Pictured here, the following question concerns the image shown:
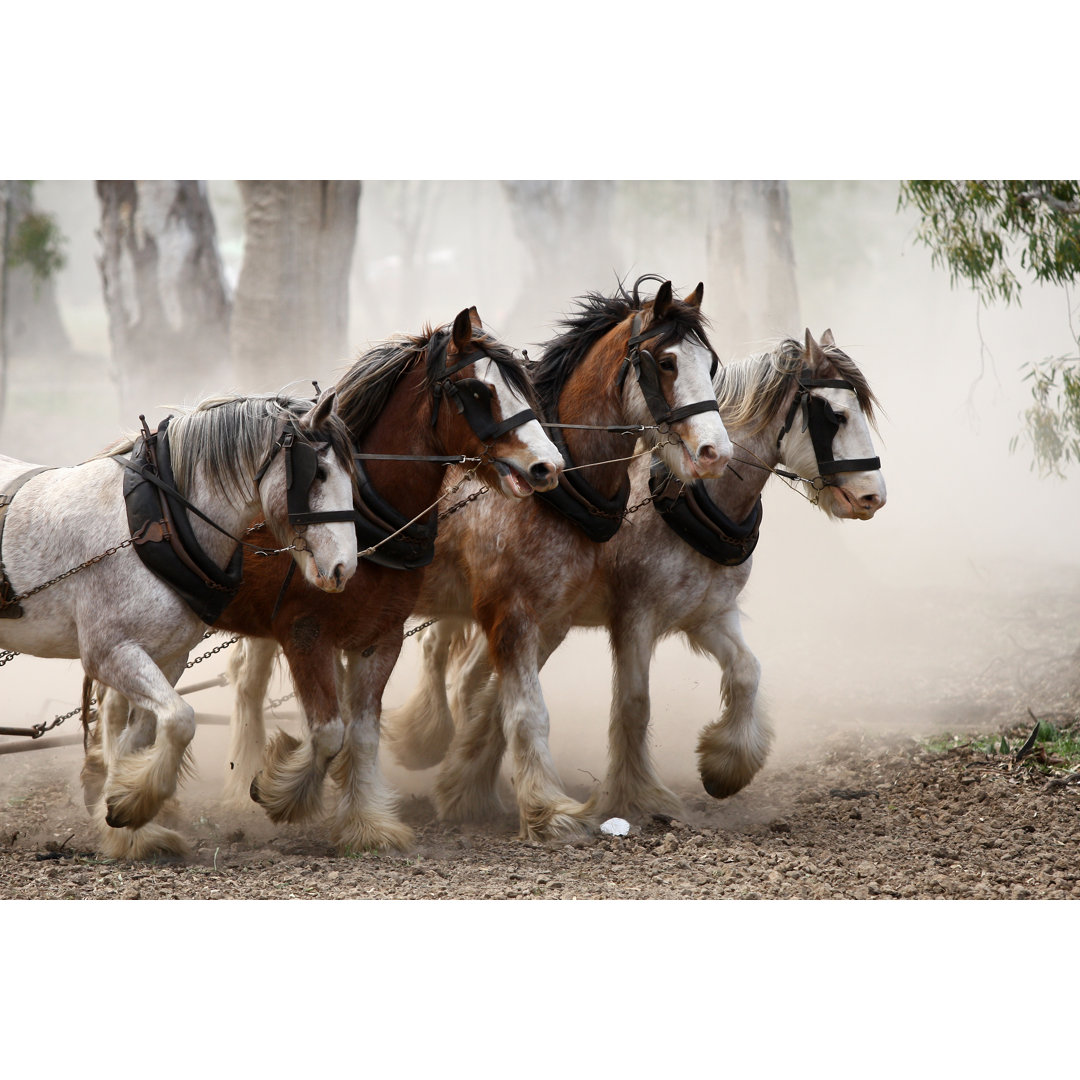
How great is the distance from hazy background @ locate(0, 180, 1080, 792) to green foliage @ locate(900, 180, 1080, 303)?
4.54 feet

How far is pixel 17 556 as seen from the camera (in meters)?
4.63

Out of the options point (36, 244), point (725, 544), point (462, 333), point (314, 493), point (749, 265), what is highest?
point (36, 244)

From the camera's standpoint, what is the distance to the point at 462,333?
15.6 feet

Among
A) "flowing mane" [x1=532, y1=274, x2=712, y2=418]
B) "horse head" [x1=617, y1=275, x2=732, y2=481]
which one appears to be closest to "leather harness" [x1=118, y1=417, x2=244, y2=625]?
"flowing mane" [x1=532, y1=274, x2=712, y2=418]

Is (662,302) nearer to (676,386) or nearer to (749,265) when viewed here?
(676,386)

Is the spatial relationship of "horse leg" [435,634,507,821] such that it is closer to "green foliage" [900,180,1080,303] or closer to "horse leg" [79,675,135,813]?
"horse leg" [79,675,135,813]

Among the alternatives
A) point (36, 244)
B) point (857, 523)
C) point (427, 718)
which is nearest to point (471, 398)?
point (427, 718)

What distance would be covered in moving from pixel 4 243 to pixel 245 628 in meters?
10.5

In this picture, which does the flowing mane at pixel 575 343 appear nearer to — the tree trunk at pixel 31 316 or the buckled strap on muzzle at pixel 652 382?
the buckled strap on muzzle at pixel 652 382

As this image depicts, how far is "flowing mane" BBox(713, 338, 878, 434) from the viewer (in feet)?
18.1

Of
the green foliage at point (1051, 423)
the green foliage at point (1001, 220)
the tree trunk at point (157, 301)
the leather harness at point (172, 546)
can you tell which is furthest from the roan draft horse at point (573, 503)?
the tree trunk at point (157, 301)

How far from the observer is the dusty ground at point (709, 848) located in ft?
14.4

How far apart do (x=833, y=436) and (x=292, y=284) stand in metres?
8.41

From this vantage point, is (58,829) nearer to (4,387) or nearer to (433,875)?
(433,875)
